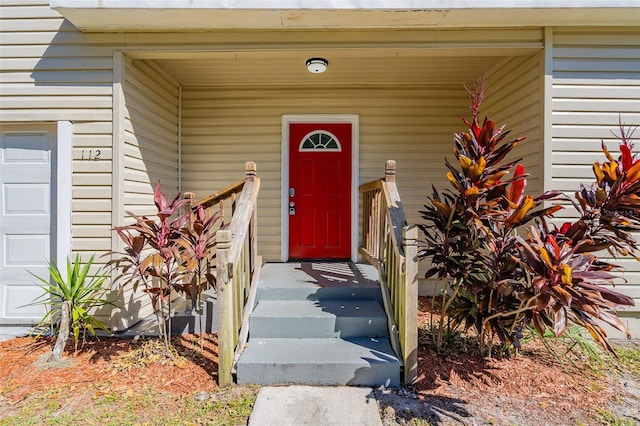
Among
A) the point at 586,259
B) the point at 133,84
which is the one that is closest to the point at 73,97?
the point at 133,84

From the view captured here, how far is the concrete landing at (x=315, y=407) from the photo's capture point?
2105 mm

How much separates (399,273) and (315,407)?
3.62ft

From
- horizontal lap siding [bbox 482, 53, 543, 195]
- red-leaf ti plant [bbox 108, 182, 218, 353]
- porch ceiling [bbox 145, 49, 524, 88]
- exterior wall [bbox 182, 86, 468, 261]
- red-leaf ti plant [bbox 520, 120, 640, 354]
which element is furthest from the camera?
exterior wall [bbox 182, 86, 468, 261]

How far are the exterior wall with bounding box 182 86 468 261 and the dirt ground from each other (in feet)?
7.08

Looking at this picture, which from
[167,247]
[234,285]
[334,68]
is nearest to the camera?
[234,285]

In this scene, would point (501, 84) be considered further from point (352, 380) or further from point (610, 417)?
point (352, 380)

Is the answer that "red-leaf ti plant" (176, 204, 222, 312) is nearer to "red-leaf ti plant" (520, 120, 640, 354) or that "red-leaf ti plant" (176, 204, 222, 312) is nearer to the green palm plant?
the green palm plant

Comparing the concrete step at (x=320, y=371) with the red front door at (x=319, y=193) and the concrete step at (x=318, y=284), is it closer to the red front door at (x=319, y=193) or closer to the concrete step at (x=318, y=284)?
the concrete step at (x=318, y=284)

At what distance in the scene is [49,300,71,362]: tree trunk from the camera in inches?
113

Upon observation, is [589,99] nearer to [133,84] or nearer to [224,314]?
[224,314]

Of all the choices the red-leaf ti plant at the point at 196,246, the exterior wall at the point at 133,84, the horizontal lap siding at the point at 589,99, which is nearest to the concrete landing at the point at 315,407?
the red-leaf ti plant at the point at 196,246

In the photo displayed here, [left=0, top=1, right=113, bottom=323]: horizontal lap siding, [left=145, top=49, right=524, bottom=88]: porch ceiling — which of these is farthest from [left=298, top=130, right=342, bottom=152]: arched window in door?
[left=0, top=1, right=113, bottom=323]: horizontal lap siding

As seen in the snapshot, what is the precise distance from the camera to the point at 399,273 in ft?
8.68

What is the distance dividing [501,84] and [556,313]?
2.91m
